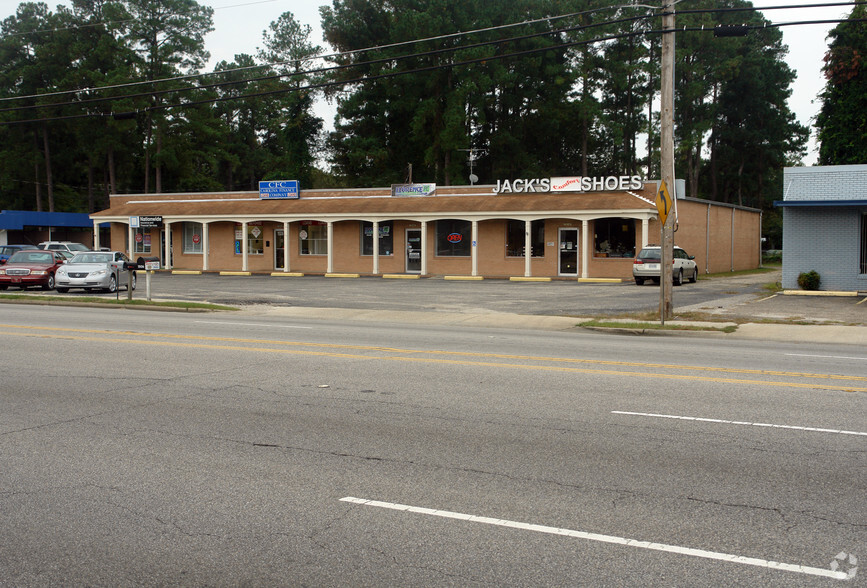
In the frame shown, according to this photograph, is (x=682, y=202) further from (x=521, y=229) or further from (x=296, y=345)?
(x=296, y=345)

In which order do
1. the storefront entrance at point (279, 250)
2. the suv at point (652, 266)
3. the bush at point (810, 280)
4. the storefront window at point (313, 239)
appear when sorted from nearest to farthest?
the bush at point (810, 280)
the suv at point (652, 266)
the storefront window at point (313, 239)
the storefront entrance at point (279, 250)

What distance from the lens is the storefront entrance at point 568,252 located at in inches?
1511

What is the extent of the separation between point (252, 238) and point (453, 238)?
43.4 feet

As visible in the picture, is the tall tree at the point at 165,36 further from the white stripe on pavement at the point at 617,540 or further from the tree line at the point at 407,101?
the white stripe on pavement at the point at 617,540

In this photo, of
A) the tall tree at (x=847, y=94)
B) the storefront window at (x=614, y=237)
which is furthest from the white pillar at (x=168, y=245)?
the tall tree at (x=847, y=94)

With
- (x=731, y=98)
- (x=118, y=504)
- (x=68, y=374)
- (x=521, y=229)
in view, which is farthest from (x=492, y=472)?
(x=731, y=98)

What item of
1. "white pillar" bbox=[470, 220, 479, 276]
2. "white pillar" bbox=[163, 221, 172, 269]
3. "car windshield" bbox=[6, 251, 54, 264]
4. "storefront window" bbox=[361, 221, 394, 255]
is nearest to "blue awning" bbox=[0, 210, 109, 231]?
"white pillar" bbox=[163, 221, 172, 269]

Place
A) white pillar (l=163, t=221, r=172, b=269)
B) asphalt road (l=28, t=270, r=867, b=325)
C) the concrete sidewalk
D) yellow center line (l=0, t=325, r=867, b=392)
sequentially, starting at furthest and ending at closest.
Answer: white pillar (l=163, t=221, r=172, b=269), asphalt road (l=28, t=270, r=867, b=325), the concrete sidewalk, yellow center line (l=0, t=325, r=867, b=392)

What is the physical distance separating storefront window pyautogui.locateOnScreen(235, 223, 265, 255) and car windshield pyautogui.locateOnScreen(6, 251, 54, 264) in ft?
54.1

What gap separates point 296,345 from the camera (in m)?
14.0

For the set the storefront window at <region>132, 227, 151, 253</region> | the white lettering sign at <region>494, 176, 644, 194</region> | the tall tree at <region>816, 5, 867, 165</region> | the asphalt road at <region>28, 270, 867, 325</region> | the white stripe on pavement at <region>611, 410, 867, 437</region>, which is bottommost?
the white stripe on pavement at <region>611, 410, 867, 437</region>

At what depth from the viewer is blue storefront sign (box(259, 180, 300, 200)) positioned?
46.0 m

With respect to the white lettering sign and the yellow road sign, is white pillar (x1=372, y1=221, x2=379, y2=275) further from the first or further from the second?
Answer: the yellow road sign

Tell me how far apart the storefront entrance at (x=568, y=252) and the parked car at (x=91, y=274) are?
20280 mm
